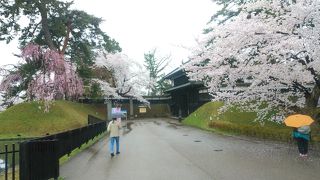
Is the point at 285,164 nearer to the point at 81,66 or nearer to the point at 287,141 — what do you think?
the point at 287,141

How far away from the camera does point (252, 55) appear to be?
67.7 ft

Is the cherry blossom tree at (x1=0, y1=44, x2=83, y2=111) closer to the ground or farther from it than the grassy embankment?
farther from it

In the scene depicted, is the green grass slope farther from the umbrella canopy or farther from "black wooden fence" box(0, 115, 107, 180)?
the umbrella canopy

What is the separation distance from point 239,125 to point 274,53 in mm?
9664

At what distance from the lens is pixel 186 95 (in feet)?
184

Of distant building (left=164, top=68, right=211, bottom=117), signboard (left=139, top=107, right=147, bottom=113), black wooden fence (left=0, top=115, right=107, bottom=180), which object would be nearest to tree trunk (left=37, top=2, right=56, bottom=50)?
distant building (left=164, top=68, right=211, bottom=117)

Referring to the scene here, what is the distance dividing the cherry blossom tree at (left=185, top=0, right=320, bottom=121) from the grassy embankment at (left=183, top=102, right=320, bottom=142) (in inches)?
55.3

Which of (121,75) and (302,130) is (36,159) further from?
(121,75)

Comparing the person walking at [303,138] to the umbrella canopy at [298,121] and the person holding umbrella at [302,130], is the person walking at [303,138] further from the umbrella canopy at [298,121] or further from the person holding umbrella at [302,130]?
the umbrella canopy at [298,121]

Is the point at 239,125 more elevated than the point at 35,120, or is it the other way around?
the point at 35,120

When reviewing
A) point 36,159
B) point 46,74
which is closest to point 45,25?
point 46,74

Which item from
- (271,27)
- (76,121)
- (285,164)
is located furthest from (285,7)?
(76,121)

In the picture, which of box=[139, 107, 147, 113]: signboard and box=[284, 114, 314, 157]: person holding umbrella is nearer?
box=[284, 114, 314, 157]: person holding umbrella

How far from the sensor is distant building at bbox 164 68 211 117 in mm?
50156
